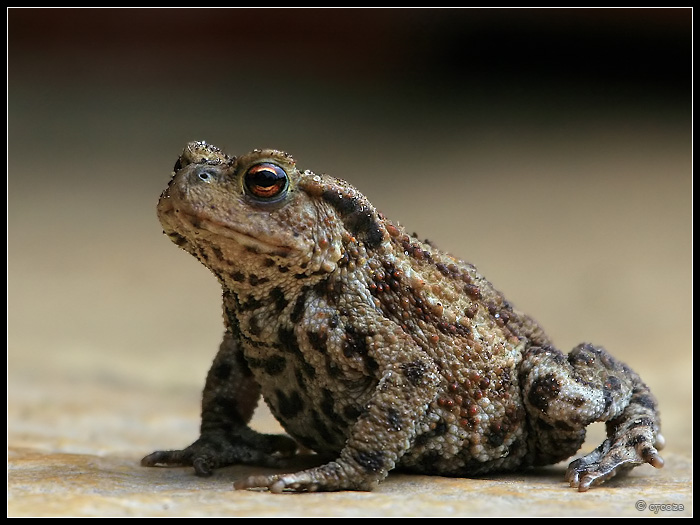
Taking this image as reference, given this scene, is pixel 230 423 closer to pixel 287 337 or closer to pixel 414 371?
pixel 287 337

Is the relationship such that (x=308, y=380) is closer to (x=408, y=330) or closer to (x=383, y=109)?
(x=408, y=330)

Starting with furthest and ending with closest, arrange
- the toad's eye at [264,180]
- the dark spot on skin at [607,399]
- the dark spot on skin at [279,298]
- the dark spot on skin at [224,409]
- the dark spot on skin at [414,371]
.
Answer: the dark spot on skin at [224,409], the dark spot on skin at [607,399], the dark spot on skin at [279,298], the dark spot on skin at [414,371], the toad's eye at [264,180]

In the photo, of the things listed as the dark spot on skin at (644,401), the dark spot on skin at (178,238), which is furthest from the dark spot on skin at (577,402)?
the dark spot on skin at (178,238)

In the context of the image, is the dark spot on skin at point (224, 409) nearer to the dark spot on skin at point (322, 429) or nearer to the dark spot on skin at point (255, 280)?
the dark spot on skin at point (322, 429)

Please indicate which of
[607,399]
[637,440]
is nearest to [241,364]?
[607,399]

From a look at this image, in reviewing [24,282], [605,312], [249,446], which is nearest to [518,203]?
[605,312]

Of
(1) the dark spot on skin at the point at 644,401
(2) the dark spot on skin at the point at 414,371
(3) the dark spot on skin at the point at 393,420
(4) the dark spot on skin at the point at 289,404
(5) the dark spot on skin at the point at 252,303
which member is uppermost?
(5) the dark spot on skin at the point at 252,303

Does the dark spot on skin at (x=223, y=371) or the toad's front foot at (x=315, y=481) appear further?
the dark spot on skin at (x=223, y=371)
